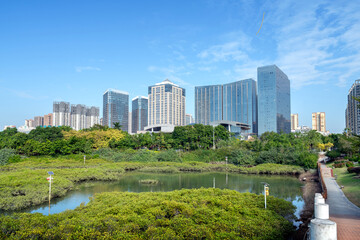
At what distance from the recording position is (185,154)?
123 ft

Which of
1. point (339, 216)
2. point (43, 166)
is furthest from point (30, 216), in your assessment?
point (43, 166)

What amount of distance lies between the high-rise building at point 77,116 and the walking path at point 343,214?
391 feet

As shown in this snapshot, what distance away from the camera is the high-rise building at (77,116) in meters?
118

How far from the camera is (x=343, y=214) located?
10047 millimetres

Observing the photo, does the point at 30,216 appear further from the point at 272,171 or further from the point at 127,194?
the point at 272,171

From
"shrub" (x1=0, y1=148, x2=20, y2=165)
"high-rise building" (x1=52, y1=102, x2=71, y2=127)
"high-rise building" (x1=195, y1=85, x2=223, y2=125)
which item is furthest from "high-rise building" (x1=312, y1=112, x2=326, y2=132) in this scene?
"shrub" (x1=0, y1=148, x2=20, y2=165)

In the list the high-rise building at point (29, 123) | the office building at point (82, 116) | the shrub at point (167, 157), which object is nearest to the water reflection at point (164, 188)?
the shrub at point (167, 157)

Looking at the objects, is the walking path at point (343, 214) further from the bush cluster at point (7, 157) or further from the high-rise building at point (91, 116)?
the high-rise building at point (91, 116)

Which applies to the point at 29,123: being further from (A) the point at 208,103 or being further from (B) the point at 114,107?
(A) the point at 208,103

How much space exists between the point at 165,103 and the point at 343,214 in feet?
316

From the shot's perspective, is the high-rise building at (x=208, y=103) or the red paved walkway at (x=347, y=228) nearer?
the red paved walkway at (x=347, y=228)

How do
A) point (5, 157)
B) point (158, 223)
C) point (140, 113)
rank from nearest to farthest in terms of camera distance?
point (158, 223)
point (5, 157)
point (140, 113)

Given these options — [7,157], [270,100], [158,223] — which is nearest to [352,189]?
[158,223]

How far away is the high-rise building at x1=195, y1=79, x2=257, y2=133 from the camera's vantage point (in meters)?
104
